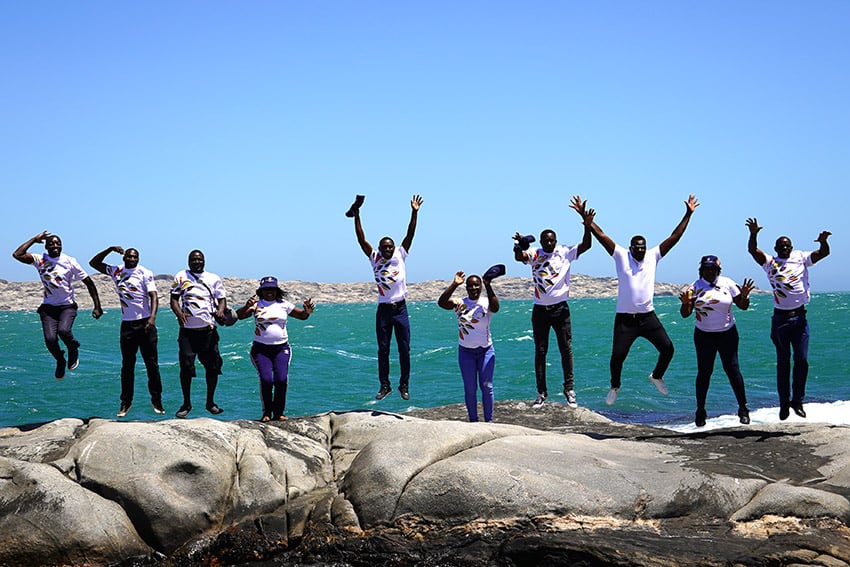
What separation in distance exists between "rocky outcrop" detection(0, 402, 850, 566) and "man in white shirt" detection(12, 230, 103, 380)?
2.32 meters

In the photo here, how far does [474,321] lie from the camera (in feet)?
42.3

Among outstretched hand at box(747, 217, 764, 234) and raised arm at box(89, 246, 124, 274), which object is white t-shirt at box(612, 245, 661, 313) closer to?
outstretched hand at box(747, 217, 764, 234)

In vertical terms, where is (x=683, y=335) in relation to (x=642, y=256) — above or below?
below

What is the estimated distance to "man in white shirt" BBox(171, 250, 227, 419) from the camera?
13062 millimetres

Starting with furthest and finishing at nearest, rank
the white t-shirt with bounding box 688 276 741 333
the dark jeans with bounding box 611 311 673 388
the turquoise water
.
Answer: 1. the turquoise water
2. the dark jeans with bounding box 611 311 673 388
3. the white t-shirt with bounding box 688 276 741 333

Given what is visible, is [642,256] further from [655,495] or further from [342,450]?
[342,450]

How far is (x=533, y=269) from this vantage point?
13.5m

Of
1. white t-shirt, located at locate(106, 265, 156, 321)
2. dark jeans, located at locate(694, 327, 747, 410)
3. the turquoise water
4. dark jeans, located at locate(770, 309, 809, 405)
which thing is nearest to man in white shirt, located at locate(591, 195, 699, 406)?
dark jeans, located at locate(694, 327, 747, 410)

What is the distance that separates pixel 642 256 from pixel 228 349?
48155mm

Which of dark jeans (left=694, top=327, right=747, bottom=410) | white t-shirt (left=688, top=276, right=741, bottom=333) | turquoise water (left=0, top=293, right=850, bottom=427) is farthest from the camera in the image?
turquoise water (left=0, top=293, right=850, bottom=427)

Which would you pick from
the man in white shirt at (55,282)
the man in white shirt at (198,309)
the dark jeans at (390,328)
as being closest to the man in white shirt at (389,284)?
the dark jeans at (390,328)

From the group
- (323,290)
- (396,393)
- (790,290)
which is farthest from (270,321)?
(323,290)

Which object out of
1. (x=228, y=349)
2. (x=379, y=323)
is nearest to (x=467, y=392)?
(x=379, y=323)

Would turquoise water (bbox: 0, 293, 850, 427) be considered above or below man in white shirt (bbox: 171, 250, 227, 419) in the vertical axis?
below
